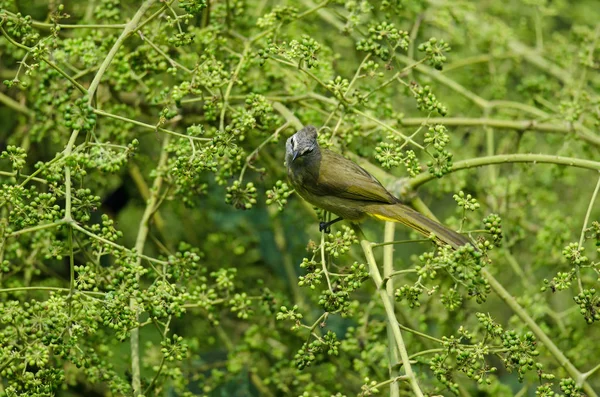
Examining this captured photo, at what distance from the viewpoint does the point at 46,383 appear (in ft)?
9.12

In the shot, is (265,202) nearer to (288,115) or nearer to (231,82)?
(288,115)

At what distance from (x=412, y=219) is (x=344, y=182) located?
1.52 ft

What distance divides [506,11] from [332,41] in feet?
5.26

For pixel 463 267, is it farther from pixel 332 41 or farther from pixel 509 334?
pixel 332 41

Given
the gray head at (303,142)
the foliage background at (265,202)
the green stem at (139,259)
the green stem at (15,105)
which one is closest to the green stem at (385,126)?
the foliage background at (265,202)

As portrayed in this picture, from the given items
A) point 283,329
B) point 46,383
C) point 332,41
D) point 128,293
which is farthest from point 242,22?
point 46,383

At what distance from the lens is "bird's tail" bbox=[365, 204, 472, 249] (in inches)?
129

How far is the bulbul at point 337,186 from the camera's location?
370cm

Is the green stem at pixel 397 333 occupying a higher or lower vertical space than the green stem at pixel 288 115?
lower

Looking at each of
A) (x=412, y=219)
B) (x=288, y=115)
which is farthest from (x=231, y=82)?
(x=412, y=219)

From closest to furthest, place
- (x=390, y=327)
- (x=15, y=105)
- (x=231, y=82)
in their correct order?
(x=390, y=327) → (x=231, y=82) → (x=15, y=105)

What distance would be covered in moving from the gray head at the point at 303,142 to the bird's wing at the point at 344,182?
0.17m

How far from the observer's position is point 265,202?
4.40 m

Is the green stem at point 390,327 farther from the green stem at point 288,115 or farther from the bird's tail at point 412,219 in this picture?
the green stem at point 288,115
